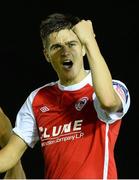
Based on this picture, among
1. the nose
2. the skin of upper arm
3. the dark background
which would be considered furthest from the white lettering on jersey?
the dark background

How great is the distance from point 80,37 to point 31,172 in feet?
5.97

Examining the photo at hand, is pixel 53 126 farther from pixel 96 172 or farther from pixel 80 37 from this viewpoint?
pixel 80 37

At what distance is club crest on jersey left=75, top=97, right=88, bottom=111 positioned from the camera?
6.38 feet

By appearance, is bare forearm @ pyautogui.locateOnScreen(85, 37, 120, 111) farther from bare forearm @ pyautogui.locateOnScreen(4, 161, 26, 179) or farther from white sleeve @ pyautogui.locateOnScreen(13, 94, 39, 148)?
bare forearm @ pyautogui.locateOnScreen(4, 161, 26, 179)

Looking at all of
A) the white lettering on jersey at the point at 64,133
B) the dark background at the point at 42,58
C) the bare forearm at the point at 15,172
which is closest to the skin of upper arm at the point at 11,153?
the white lettering on jersey at the point at 64,133

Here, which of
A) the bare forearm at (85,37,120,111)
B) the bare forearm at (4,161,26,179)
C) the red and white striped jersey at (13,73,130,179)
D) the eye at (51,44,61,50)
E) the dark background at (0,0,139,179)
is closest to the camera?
the bare forearm at (85,37,120,111)

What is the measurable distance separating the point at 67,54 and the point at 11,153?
0.41 metres

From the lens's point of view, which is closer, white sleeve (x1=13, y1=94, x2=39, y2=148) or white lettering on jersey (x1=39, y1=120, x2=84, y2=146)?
white lettering on jersey (x1=39, y1=120, x2=84, y2=146)

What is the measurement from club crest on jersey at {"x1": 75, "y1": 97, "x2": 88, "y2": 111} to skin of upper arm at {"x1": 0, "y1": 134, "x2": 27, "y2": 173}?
0.27 metres

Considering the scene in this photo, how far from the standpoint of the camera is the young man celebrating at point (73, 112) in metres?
1.79

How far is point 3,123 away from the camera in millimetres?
2348

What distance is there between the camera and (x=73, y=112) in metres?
1.96

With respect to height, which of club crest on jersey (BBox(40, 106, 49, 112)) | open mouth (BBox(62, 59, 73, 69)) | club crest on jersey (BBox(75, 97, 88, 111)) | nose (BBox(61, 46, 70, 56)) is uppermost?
nose (BBox(61, 46, 70, 56))

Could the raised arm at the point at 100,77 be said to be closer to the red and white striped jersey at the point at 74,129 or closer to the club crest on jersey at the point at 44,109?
the red and white striped jersey at the point at 74,129
